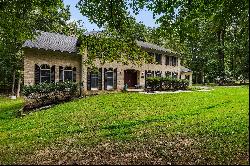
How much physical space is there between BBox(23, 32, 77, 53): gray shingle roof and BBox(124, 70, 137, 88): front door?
846 cm

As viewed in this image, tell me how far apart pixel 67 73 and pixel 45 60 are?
2655 mm

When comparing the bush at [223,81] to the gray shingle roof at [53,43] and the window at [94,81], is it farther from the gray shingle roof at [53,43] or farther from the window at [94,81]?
the gray shingle roof at [53,43]

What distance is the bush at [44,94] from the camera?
26.1 meters

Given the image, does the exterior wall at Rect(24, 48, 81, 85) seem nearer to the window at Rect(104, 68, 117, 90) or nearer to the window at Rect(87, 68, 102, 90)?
the window at Rect(87, 68, 102, 90)

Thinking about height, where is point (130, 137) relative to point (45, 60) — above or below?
below

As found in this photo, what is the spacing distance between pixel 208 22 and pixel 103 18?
12.5 ft

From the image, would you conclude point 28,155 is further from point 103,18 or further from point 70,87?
point 70,87

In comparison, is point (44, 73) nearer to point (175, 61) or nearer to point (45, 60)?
point (45, 60)

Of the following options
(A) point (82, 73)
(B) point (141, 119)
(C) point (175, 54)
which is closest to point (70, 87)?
(A) point (82, 73)

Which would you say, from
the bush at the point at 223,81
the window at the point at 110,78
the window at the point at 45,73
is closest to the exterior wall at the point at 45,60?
the window at the point at 45,73

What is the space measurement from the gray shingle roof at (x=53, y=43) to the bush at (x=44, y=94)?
17.0 feet

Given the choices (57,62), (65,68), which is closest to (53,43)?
(57,62)

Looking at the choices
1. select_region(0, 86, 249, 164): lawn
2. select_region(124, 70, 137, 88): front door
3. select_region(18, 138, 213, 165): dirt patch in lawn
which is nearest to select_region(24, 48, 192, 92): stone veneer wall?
select_region(124, 70, 137, 88): front door

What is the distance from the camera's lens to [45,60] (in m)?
32.6
